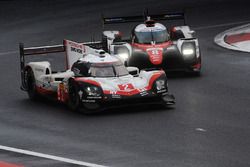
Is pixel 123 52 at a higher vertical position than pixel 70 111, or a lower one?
higher

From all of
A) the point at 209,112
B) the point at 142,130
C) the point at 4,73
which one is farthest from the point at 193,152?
the point at 4,73

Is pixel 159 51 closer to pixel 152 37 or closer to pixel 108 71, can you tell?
pixel 152 37

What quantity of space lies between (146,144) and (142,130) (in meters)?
1.50

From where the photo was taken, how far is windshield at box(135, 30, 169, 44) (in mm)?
29172

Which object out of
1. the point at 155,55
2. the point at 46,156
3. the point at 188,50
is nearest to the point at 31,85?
the point at 155,55

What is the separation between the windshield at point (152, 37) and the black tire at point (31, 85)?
4523mm

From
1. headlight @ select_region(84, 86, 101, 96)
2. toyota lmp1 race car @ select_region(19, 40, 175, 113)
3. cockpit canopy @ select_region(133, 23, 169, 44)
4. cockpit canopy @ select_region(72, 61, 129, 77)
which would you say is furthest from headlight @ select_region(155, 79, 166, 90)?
cockpit canopy @ select_region(133, 23, 169, 44)

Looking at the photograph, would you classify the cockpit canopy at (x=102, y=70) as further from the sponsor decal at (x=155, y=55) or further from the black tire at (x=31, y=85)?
the sponsor decal at (x=155, y=55)

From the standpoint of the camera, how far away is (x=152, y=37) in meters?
29.3

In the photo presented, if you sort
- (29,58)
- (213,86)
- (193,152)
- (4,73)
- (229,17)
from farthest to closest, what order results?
(229,17), (29,58), (4,73), (213,86), (193,152)

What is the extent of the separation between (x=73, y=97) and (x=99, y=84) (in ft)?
2.71

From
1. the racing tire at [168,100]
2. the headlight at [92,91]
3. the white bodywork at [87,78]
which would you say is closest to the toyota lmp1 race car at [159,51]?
the white bodywork at [87,78]

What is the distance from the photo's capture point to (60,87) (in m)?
24.1

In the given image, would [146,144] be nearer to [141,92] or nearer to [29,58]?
[141,92]
